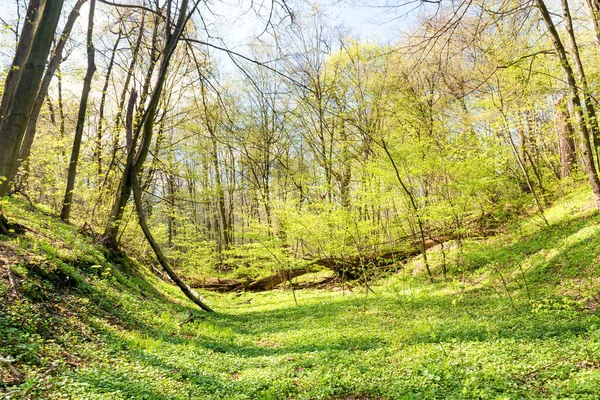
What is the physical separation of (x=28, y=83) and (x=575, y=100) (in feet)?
36.2

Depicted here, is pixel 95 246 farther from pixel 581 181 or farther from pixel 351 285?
pixel 581 181

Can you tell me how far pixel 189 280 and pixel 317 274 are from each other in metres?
7.29

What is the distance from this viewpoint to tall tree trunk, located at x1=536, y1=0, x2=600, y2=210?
305 inches

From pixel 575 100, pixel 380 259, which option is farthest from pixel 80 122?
pixel 575 100

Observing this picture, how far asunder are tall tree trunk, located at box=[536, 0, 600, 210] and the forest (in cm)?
5

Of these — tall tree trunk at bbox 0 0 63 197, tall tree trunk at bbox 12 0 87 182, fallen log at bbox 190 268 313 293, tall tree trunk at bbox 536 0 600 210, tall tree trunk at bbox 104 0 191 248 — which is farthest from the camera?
fallen log at bbox 190 268 313 293

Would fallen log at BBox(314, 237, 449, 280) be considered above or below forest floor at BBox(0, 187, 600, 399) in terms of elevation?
above

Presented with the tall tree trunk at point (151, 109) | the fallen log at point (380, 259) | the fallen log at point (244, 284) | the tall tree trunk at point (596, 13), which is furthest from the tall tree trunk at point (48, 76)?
the tall tree trunk at point (596, 13)

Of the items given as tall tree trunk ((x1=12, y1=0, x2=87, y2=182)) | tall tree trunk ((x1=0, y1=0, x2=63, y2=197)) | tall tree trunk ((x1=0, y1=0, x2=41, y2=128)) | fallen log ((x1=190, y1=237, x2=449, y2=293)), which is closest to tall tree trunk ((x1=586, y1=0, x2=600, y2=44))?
fallen log ((x1=190, y1=237, x2=449, y2=293))

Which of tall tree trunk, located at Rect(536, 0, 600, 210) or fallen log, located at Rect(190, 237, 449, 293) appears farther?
fallen log, located at Rect(190, 237, 449, 293)

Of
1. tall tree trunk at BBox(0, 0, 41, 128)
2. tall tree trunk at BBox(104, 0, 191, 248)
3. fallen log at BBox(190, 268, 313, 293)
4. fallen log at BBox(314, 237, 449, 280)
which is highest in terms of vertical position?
tall tree trunk at BBox(0, 0, 41, 128)

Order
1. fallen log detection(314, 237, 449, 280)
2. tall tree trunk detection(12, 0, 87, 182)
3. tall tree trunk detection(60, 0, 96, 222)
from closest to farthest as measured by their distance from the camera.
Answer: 1. tall tree trunk detection(12, 0, 87, 182)
2. tall tree trunk detection(60, 0, 96, 222)
3. fallen log detection(314, 237, 449, 280)

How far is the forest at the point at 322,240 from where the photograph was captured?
3871 millimetres

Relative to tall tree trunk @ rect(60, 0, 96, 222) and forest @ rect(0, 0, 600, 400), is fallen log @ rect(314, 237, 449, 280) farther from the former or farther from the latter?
tall tree trunk @ rect(60, 0, 96, 222)
